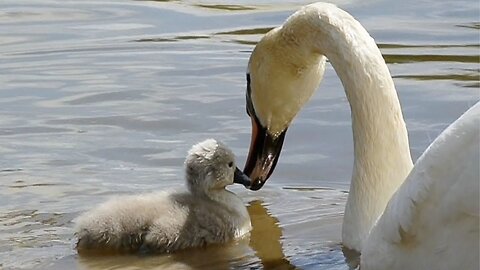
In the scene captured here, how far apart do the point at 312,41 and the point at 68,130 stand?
6.88 feet

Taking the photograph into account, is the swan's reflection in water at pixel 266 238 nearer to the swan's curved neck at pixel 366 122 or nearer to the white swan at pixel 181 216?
the white swan at pixel 181 216

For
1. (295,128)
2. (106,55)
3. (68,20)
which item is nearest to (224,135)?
(295,128)

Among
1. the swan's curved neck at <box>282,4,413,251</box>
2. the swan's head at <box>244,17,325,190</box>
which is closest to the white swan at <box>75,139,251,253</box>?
the swan's head at <box>244,17,325,190</box>

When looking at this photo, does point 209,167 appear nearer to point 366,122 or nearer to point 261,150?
point 261,150

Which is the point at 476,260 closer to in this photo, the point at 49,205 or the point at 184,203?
the point at 184,203

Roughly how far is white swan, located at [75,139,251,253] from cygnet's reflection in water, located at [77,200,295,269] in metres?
0.05

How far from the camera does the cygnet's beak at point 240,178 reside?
6.95m

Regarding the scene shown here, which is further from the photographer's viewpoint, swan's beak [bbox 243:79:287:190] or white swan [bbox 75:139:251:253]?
swan's beak [bbox 243:79:287:190]

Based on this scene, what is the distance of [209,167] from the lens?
6.82 meters

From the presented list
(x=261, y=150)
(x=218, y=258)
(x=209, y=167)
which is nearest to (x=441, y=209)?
(x=218, y=258)

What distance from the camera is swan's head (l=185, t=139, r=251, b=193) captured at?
681cm

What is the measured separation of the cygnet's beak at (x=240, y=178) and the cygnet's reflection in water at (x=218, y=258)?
29cm

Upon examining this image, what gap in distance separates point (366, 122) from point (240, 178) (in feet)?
2.53

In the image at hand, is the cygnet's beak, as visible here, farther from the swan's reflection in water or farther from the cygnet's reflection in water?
the cygnet's reflection in water
